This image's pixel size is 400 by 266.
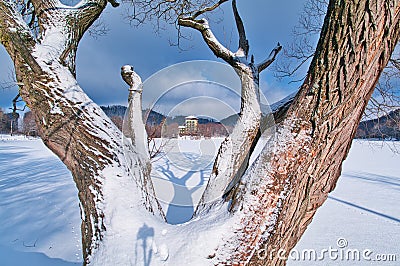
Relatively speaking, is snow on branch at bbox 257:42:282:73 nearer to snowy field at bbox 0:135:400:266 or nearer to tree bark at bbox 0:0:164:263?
tree bark at bbox 0:0:164:263

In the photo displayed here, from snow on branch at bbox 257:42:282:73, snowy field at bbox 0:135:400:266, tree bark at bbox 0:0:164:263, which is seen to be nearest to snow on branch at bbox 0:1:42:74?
Result: tree bark at bbox 0:0:164:263

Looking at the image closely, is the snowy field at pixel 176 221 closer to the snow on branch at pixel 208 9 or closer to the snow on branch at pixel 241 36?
the snow on branch at pixel 241 36

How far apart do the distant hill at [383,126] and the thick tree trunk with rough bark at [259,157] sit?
2.95m

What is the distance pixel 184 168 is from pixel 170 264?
10.7 m

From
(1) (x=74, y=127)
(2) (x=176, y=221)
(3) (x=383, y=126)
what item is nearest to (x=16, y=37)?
(1) (x=74, y=127)

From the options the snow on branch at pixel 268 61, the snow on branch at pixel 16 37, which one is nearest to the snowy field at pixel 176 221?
the snow on branch at pixel 268 61

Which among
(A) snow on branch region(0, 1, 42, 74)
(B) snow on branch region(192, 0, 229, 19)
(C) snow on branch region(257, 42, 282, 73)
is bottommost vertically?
(A) snow on branch region(0, 1, 42, 74)

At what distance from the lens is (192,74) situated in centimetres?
343

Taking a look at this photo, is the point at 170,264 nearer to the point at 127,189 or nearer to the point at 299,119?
the point at 127,189

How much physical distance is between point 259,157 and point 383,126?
3.67 m

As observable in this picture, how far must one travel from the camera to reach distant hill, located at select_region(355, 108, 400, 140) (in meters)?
3.53

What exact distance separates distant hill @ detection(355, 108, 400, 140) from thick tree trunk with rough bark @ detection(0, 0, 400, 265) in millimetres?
2947

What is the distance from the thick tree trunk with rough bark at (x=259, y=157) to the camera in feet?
3.67

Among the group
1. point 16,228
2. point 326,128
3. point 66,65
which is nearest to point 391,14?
point 326,128
